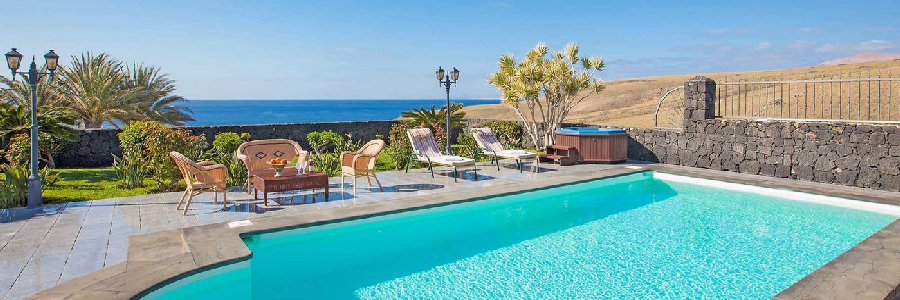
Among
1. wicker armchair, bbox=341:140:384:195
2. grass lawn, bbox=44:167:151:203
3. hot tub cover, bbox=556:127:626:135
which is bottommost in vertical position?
grass lawn, bbox=44:167:151:203

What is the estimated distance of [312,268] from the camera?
5.98 metres

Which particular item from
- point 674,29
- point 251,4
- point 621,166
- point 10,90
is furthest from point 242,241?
point 674,29

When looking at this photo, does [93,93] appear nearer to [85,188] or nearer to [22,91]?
[22,91]

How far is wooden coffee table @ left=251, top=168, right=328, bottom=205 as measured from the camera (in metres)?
7.76

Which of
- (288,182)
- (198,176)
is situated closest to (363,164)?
(288,182)

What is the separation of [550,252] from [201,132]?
1070 centimetres

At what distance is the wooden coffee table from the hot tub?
269 inches

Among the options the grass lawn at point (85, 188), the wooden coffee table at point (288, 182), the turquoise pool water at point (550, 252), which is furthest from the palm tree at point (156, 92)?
the turquoise pool water at point (550, 252)

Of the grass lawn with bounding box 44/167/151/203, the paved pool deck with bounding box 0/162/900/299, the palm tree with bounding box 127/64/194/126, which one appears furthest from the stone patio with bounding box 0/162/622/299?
the palm tree with bounding box 127/64/194/126

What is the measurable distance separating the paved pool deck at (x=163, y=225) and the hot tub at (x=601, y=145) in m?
2.22

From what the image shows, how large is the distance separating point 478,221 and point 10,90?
56.5 feet

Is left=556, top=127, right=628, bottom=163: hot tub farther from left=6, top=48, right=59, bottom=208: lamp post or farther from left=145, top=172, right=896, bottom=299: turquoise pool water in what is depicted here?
left=6, top=48, right=59, bottom=208: lamp post

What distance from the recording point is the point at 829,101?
84.9 feet

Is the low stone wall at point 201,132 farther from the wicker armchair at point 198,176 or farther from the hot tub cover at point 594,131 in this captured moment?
the hot tub cover at point 594,131
